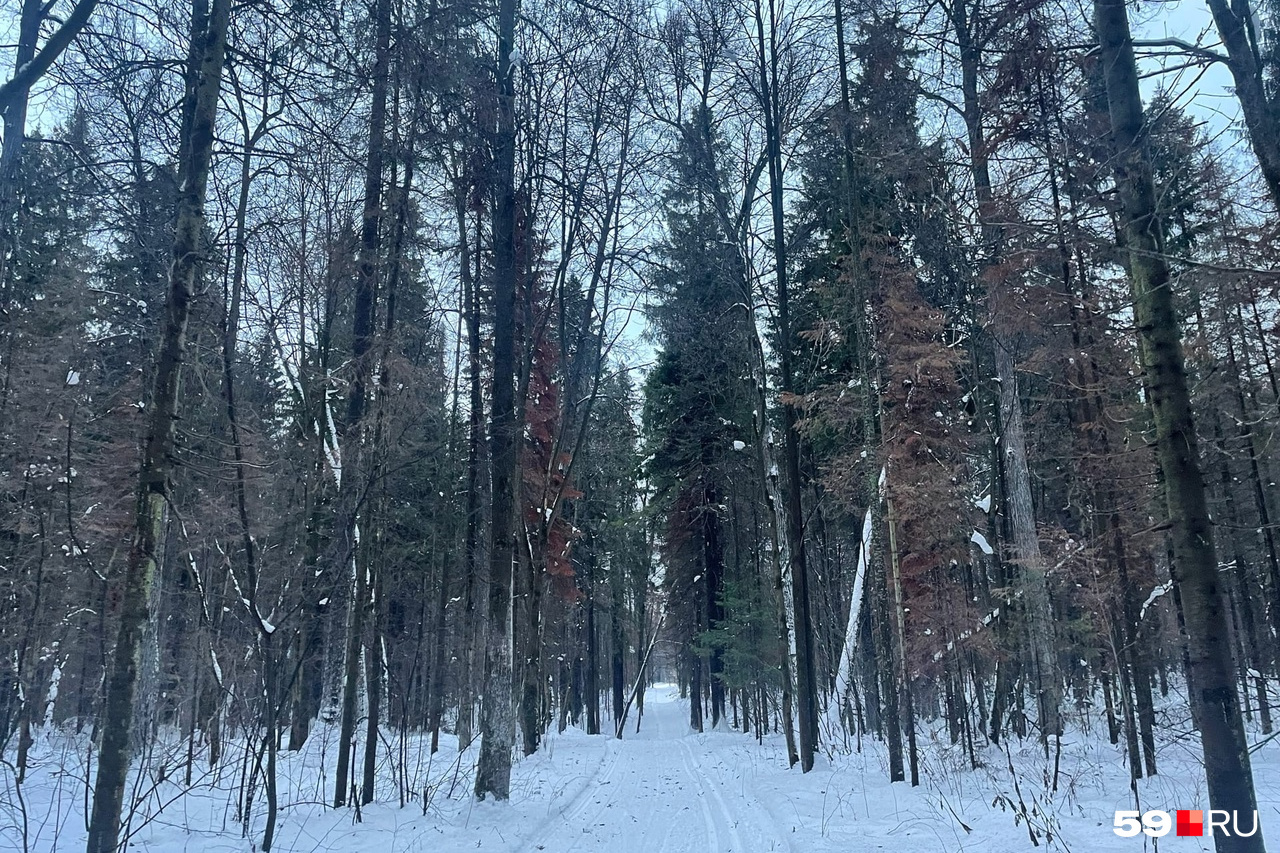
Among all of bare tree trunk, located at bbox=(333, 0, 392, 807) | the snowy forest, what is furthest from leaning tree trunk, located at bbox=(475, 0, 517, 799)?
bare tree trunk, located at bbox=(333, 0, 392, 807)

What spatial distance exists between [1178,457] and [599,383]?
449 inches

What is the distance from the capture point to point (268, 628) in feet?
24.6

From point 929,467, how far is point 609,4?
38.0 ft

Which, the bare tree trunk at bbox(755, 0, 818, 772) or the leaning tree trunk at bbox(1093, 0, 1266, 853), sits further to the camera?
the bare tree trunk at bbox(755, 0, 818, 772)

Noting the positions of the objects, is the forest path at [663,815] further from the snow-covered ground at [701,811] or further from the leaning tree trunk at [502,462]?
the leaning tree trunk at [502,462]

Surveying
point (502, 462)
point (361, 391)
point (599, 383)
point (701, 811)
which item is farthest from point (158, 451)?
point (599, 383)

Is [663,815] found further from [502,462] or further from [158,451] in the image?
[158,451]

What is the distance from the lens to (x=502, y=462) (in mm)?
11727

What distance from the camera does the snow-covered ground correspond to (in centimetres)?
734

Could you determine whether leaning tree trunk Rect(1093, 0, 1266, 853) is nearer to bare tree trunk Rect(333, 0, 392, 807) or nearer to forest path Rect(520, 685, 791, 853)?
forest path Rect(520, 685, 791, 853)

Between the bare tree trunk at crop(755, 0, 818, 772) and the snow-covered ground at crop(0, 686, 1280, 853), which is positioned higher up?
the bare tree trunk at crop(755, 0, 818, 772)

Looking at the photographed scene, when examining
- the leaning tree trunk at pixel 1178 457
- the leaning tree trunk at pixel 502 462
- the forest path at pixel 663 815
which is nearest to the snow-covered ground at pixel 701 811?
the forest path at pixel 663 815

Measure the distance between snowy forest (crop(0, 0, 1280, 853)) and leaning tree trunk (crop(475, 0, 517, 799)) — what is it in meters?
0.07

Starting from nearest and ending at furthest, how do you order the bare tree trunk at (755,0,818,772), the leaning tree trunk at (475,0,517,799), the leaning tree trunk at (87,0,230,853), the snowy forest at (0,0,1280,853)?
1. the leaning tree trunk at (87,0,230,853)
2. the snowy forest at (0,0,1280,853)
3. the leaning tree trunk at (475,0,517,799)
4. the bare tree trunk at (755,0,818,772)
